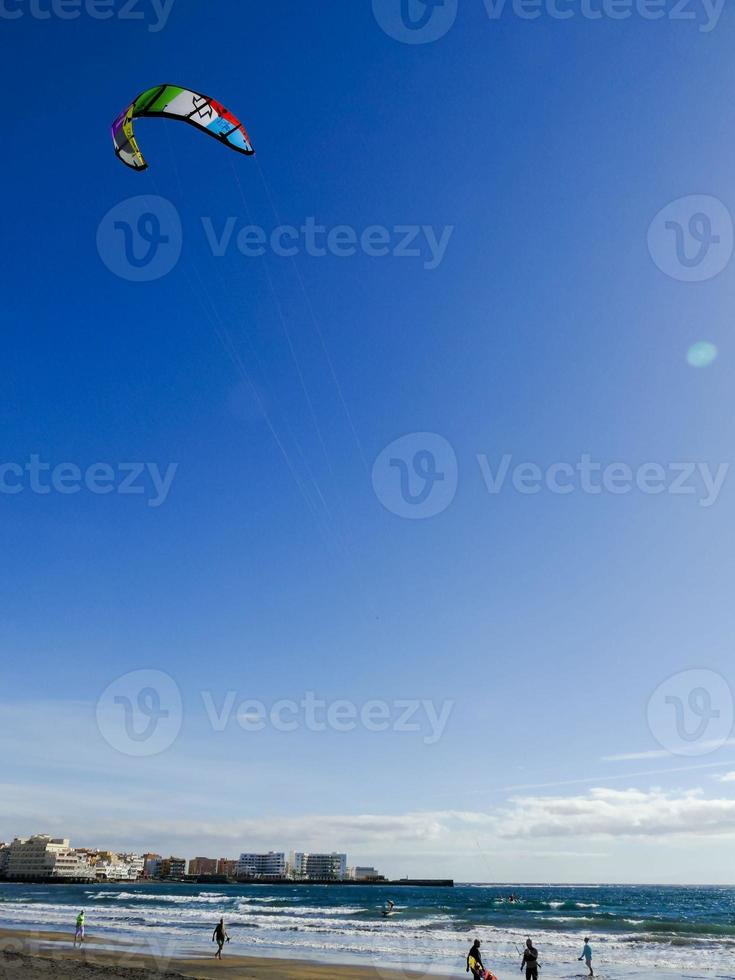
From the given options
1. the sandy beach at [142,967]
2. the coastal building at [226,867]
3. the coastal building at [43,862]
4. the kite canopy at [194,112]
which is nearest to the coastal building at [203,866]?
the coastal building at [226,867]

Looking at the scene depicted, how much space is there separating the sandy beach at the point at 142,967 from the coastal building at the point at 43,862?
426 ft

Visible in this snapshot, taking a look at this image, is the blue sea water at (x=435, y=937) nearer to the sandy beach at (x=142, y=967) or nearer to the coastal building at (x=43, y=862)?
the sandy beach at (x=142, y=967)

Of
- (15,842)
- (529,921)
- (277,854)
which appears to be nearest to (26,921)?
(529,921)

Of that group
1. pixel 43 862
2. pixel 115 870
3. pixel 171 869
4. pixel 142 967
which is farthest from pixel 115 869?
pixel 142 967

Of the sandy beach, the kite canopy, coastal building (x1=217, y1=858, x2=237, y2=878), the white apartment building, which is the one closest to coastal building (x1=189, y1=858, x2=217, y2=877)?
coastal building (x1=217, y1=858, x2=237, y2=878)

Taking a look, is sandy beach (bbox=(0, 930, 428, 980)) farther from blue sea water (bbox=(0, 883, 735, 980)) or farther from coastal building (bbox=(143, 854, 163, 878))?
coastal building (bbox=(143, 854, 163, 878))

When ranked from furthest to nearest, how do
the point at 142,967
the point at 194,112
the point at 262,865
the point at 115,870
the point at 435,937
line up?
the point at 262,865
the point at 115,870
the point at 435,937
the point at 142,967
the point at 194,112

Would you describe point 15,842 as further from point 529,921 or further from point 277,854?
point 529,921

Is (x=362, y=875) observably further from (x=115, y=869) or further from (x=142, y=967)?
(x=142, y=967)

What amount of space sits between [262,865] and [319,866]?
13778 millimetres

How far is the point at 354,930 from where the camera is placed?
3538cm

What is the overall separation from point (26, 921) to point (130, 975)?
2500 centimetres

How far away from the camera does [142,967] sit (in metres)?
20.3

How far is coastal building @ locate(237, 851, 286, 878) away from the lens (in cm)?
16912
